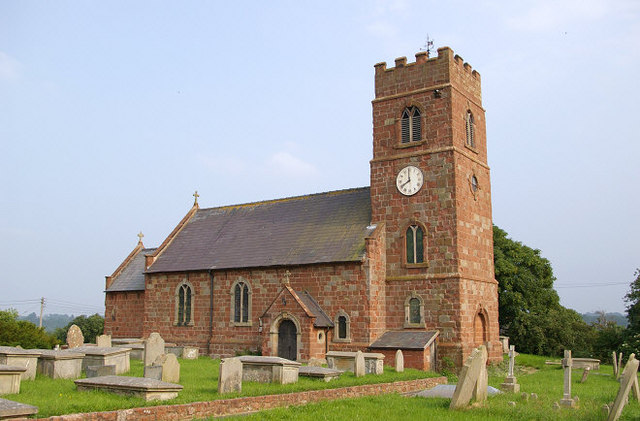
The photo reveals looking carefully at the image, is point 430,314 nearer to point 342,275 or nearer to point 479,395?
point 342,275

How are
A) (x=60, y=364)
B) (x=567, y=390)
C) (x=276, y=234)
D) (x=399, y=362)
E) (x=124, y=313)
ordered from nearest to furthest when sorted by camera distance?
(x=567, y=390), (x=60, y=364), (x=399, y=362), (x=276, y=234), (x=124, y=313)

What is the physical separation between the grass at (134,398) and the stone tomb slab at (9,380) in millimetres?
378

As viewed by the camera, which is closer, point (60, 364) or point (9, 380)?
point (9, 380)

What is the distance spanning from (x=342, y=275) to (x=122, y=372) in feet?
39.5

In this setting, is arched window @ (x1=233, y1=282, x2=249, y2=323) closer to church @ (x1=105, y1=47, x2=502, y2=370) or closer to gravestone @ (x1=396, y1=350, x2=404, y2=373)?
church @ (x1=105, y1=47, x2=502, y2=370)

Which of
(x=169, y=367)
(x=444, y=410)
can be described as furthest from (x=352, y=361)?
(x=444, y=410)

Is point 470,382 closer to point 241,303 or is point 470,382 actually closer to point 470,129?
point 470,129

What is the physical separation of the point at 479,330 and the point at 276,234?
12504 mm

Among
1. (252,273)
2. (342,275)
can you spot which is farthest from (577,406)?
(252,273)

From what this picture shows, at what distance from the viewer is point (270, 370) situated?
20906mm

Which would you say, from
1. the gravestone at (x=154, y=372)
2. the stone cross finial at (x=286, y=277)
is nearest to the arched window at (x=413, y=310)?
the stone cross finial at (x=286, y=277)

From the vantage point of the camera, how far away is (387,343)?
29125 millimetres

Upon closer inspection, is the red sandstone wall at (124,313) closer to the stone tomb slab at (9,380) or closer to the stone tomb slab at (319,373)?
the stone tomb slab at (319,373)

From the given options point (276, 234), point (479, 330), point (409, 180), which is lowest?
point (479, 330)
